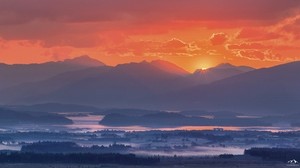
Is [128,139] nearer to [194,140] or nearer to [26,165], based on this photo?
[194,140]

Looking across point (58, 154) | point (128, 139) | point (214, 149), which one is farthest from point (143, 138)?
point (58, 154)

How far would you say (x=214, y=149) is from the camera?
15225cm

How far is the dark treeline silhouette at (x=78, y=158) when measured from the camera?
125 metres

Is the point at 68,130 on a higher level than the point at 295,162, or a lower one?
higher

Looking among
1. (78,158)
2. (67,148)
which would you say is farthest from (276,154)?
(67,148)

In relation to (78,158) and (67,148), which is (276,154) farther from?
(67,148)

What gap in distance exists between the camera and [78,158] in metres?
127

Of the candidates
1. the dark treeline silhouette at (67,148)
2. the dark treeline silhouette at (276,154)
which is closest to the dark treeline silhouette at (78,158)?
the dark treeline silhouette at (276,154)

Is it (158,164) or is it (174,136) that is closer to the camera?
(158,164)

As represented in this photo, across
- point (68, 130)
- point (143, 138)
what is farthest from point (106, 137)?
point (68, 130)

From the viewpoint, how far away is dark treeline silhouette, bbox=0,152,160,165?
12525 centimetres

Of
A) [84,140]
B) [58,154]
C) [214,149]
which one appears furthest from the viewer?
[84,140]

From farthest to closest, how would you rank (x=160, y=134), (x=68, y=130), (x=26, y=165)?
(x=68, y=130) → (x=160, y=134) → (x=26, y=165)

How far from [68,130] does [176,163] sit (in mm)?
71834
